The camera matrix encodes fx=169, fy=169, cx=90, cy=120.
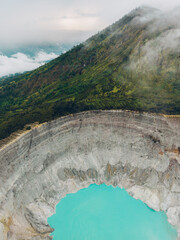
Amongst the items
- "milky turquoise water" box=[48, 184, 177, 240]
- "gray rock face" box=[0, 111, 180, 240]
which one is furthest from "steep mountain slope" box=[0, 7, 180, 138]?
"milky turquoise water" box=[48, 184, 177, 240]

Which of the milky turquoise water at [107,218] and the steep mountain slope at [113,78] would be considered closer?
the milky turquoise water at [107,218]

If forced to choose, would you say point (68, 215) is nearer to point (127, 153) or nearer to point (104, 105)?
point (127, 153)

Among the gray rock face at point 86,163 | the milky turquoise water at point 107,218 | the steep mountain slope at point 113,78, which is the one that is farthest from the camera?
the steep mountain slope at point 113,78

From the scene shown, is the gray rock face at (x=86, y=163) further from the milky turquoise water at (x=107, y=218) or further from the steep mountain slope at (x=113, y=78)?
the steep mountain slope at (x=113, y=78)

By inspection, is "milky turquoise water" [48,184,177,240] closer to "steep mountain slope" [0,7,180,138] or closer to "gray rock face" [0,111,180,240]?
"gray rock face" [0,111,180,240]

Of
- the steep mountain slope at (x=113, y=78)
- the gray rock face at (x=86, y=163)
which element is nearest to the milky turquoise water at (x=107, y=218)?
the gray rock face at (x=86, y=163)

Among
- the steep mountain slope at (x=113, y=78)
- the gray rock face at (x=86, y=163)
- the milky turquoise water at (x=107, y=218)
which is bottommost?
the milky turquoise water at (x=107, y=218)
